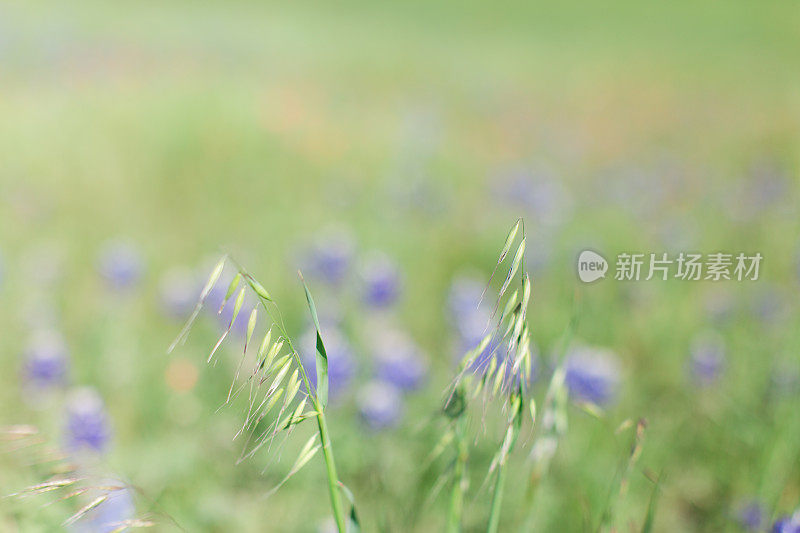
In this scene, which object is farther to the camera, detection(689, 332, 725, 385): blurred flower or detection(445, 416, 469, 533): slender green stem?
detection(689, 332, 725, 385): blurred flower

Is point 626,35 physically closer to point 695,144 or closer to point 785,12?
point 785,12

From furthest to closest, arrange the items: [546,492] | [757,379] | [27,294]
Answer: [27,294] → [757,379] → [546,492]

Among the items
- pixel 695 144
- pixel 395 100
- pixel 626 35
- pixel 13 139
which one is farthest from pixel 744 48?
pixel 13 139

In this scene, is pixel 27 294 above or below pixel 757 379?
below

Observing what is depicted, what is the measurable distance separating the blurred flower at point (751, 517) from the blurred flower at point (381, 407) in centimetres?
88

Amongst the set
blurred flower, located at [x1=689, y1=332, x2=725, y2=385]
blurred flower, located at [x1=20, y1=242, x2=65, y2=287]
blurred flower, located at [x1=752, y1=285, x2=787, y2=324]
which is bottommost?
blurred flower, located at [x1=20, y1=242, x2=65, y2=287]

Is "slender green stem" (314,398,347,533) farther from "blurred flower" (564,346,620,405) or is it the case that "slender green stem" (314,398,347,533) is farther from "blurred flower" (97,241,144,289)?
"blurred flower" (97,241,144,289)

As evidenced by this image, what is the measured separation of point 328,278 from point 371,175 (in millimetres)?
2302

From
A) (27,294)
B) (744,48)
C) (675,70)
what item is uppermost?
(744,48)

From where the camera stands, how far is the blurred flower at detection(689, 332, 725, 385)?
2.29 metres

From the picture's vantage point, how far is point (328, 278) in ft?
8.38

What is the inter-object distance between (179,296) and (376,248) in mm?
1162

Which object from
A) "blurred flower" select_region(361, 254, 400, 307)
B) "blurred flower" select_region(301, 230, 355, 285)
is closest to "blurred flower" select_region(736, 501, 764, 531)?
"blurred flower" select_region(361, 254, 400, 307)

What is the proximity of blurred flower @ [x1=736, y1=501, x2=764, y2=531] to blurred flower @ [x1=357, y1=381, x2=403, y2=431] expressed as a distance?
88 cm
